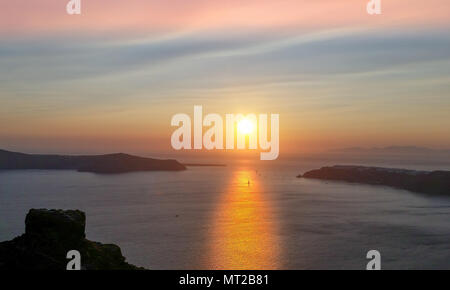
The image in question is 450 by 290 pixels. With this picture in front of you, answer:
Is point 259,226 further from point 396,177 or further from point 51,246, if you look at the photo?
point 396,177

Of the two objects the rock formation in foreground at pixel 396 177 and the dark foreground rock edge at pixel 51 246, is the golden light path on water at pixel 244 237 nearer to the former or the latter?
the dark foreground rock edge at pixel 51 246

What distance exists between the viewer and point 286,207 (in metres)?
83.1

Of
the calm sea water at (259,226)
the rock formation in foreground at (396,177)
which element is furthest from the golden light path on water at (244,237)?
the rock formation in foreground at (396,177)

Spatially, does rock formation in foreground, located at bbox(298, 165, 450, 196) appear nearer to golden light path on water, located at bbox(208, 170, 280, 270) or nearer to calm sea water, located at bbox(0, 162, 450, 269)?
calm sea water, located at bbox(0, 162, 450, 269)

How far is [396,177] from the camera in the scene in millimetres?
128250

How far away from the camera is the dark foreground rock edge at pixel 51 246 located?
2031 cm

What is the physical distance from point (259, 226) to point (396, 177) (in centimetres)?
8053

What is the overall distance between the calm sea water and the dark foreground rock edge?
49.9 ft

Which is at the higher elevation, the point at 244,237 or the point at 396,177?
the point at 396,177

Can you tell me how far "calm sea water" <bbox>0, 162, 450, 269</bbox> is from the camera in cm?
4188

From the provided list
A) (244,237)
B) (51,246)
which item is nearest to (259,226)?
(244,237)

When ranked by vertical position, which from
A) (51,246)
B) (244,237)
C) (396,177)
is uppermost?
(51,246)
